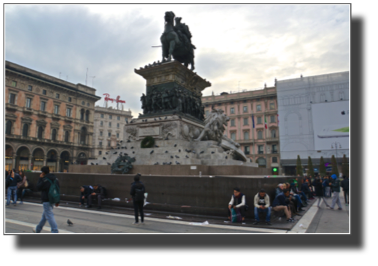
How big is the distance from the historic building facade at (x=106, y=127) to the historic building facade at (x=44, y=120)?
15929mm

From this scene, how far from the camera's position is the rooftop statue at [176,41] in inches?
675

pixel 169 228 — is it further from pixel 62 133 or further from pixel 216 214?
pixel 62 133

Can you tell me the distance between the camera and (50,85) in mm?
58375

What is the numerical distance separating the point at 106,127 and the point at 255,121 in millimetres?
46504

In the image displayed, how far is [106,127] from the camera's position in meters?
87.0

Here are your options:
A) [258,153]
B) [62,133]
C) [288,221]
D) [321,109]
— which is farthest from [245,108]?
[288,221]

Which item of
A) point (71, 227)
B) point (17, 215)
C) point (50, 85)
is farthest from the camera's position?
point (50, 85)

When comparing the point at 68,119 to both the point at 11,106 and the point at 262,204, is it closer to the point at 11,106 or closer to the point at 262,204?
the point at 11,106

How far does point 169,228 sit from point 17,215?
552 centimetres

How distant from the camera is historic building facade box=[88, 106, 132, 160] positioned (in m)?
83.8

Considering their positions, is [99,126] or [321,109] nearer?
[321,109]

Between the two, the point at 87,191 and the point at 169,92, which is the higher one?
the point at 169,92

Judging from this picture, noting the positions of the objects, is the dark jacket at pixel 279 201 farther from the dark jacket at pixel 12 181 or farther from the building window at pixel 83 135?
the building window at pixel 83 135

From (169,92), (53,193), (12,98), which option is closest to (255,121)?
(12,98)
